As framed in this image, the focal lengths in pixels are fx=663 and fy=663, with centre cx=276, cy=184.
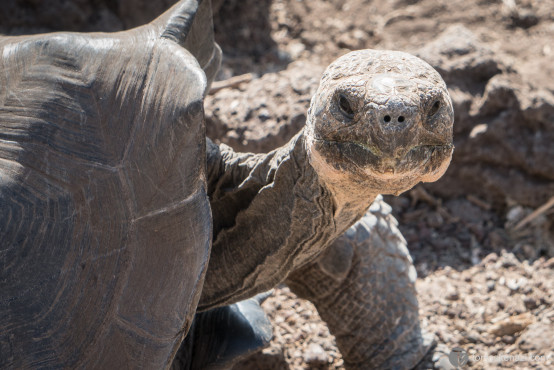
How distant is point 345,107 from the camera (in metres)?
1.54

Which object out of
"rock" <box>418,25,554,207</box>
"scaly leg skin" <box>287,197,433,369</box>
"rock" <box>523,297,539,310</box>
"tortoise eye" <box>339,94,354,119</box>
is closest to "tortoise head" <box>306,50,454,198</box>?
"tortoise eye" <box>339,94,354,119</box>

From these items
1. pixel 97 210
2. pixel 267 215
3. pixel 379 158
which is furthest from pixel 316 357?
Result: pixel 379 158

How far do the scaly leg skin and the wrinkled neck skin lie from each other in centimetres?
43

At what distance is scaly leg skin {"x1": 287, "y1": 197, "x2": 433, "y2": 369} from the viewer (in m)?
2.55

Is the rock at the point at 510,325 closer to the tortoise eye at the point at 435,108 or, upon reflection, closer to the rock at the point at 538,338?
the rock at the point at 538,338

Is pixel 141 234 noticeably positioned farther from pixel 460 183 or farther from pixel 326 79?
pixel 460 183

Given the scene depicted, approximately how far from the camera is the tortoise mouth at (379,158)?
4.75ft

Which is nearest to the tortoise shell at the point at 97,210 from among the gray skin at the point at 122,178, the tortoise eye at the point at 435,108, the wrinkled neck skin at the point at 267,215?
the gray skin at the point at 122,178

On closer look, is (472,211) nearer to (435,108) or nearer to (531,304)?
(531,304)

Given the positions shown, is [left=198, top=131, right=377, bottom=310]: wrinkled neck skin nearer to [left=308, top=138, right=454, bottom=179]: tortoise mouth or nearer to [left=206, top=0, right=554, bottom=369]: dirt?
[left=308, top=138, right=454, bottom=179]: tortoise mouth

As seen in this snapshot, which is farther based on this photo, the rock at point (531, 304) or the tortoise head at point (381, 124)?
the rock at point (531, 304)

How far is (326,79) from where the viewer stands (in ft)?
5.47

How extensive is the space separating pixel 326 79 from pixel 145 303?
729 millimetres

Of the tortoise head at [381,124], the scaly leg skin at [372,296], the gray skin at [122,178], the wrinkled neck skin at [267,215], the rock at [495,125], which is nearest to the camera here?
the tortoise head at [381,124]
